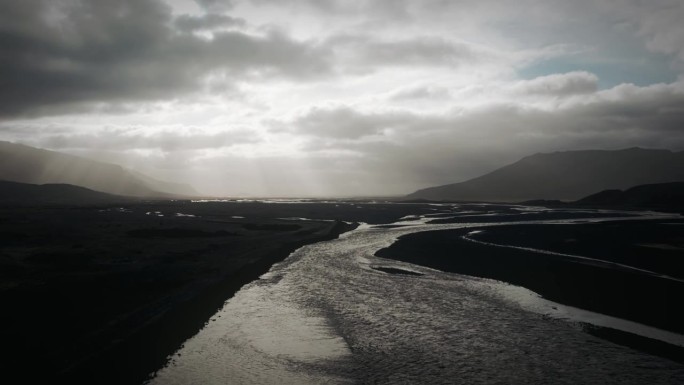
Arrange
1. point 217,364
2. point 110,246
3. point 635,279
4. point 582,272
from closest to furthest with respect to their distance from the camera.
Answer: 1. point 217,364
2. point 635,279
3. point 582,272
4. point 110,246

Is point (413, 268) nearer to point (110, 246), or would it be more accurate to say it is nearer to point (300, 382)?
point (300, 382)

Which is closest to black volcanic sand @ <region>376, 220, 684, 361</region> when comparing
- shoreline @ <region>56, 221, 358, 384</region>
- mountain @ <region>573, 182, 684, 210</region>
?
shoreline @ <region>56, 221, 358, 384</region>

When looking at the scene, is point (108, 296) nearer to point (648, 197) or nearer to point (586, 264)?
point (586, 264)

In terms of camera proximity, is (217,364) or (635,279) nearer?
(217,364)

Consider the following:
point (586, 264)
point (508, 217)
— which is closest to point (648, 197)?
point (508, 217)

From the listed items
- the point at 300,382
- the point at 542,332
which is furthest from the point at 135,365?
the point at 542,332

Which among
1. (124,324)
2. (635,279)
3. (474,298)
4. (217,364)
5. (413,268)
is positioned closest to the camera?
(217,364)

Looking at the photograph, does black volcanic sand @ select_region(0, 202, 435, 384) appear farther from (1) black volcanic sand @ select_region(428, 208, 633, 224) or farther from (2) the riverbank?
(1) black volcanic sand @ select_region(428, 208, 633, 224)
